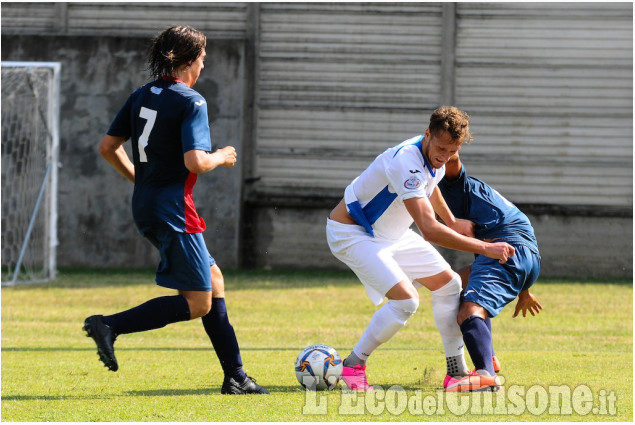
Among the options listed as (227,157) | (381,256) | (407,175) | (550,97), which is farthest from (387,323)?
(550,97)

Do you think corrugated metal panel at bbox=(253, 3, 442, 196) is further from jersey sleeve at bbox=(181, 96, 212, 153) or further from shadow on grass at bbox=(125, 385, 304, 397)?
jersey sleeve at bbox=(181, 96, 212, 153)

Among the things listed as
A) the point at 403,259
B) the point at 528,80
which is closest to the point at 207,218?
the point at 528,80

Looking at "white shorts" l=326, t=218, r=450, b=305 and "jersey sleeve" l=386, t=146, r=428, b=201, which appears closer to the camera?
"jersey sleeve" l=386, t=146, r=428, b=201

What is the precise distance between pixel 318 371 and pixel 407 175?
128 cm

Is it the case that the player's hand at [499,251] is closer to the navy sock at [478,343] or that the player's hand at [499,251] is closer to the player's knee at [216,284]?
the navy sock at [478,343]

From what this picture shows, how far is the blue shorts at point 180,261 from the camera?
551 cm

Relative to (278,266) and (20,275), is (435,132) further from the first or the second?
(278,266)

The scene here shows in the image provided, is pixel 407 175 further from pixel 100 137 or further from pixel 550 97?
pixel 100 137

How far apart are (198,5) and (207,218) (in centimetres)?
388

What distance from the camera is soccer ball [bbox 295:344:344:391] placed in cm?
609

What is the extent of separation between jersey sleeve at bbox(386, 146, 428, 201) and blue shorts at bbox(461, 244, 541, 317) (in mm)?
744

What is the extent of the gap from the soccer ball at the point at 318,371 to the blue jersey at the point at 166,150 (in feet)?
3.72

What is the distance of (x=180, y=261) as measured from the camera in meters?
5.51

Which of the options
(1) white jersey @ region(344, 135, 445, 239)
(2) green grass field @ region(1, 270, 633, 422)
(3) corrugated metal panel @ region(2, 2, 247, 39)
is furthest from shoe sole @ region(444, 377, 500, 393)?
(3) corrugated metal panel @ region(2, 2, 247, 39)
